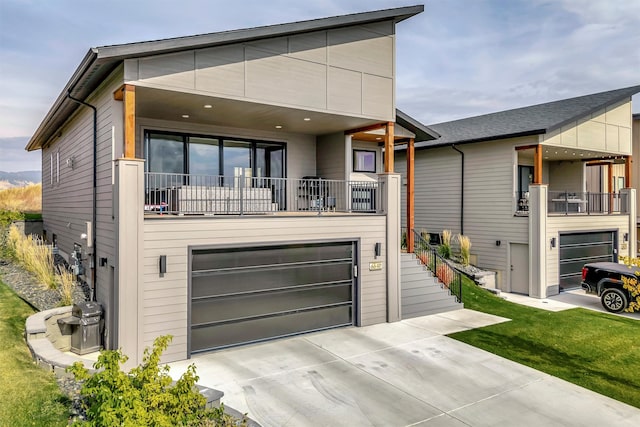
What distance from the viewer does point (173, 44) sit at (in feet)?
24.6

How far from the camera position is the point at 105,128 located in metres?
8.95

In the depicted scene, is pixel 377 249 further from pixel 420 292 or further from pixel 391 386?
pixel 391 386

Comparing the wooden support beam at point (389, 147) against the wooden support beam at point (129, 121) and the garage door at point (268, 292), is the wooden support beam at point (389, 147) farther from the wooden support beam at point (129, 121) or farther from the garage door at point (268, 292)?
the wooden support beam at point (129, 121)

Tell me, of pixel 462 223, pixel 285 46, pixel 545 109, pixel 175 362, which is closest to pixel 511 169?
pixel 462 223

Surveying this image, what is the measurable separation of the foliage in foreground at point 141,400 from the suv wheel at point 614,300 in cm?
1251

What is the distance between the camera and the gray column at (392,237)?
35.2ft

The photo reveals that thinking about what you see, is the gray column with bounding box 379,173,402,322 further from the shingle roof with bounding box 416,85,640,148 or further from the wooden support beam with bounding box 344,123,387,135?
the shingle roof with bounding box 416,85,640,148

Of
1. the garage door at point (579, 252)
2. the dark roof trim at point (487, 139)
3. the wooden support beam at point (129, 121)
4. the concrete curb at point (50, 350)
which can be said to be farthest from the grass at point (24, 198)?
the garage door at point (579, 252)

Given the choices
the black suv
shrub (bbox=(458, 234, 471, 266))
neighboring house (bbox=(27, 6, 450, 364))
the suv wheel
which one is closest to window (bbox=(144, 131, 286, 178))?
neighboring house (bbox=(27, 6, 450, 364))

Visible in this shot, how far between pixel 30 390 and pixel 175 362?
2708mm

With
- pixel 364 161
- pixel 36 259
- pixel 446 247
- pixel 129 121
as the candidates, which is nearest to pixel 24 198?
pixel 36 259

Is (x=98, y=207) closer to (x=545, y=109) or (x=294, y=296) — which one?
(x=294, y=296)

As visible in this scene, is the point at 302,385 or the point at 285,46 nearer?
the point at 302,385

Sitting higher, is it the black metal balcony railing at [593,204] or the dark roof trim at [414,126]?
the dark roof trim at [414,126]
